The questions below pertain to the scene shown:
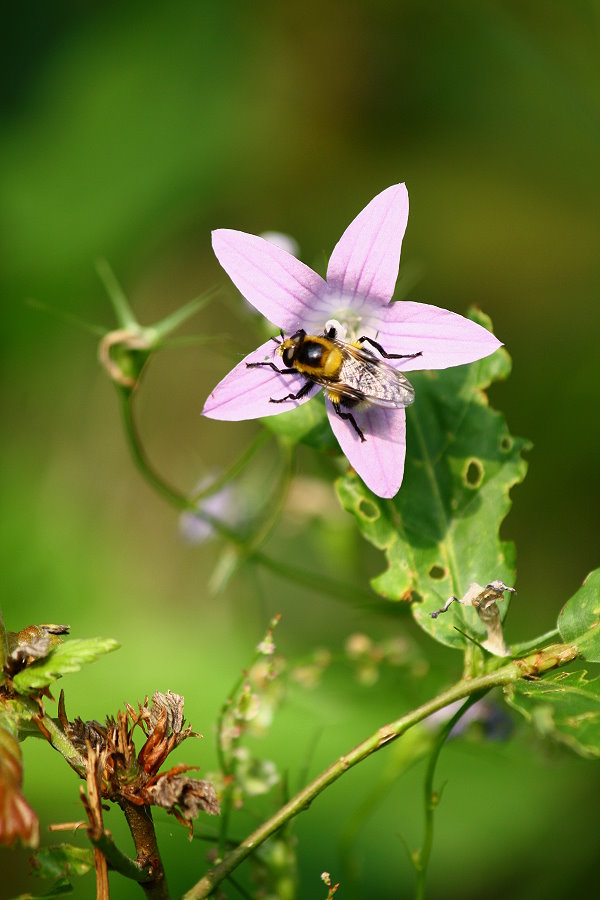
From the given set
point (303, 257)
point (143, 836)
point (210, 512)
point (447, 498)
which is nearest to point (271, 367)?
point (447, 498)

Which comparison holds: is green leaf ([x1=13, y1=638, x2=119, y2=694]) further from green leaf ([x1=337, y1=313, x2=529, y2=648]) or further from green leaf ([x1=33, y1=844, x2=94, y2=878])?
green leaf ([x1=337, y1=313, x2=529, y2=648])

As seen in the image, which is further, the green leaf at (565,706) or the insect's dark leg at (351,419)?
the insect's dark leg at (351,419)

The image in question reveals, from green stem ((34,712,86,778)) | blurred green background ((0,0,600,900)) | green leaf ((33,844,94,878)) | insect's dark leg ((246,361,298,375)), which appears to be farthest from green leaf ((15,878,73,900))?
blurred green background ((0,0,600,900))

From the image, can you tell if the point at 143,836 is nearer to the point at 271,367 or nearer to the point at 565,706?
the point at 565,706

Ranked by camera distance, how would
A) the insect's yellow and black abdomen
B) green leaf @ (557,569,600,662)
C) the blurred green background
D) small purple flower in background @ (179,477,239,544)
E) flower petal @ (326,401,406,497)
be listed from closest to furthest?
green leaf @ (557,569,600,662), flower petal @ (326,401,406,497), the insect's yellow and black abdomen, small purple flower in background @ (179,477,239,544), the blurred green background

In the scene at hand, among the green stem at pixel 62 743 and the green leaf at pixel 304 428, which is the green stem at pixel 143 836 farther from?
the green leaf at pixel 304 428

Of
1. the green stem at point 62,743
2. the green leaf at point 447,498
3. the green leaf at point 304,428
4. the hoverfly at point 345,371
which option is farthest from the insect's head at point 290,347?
the green stem at point 62,743
